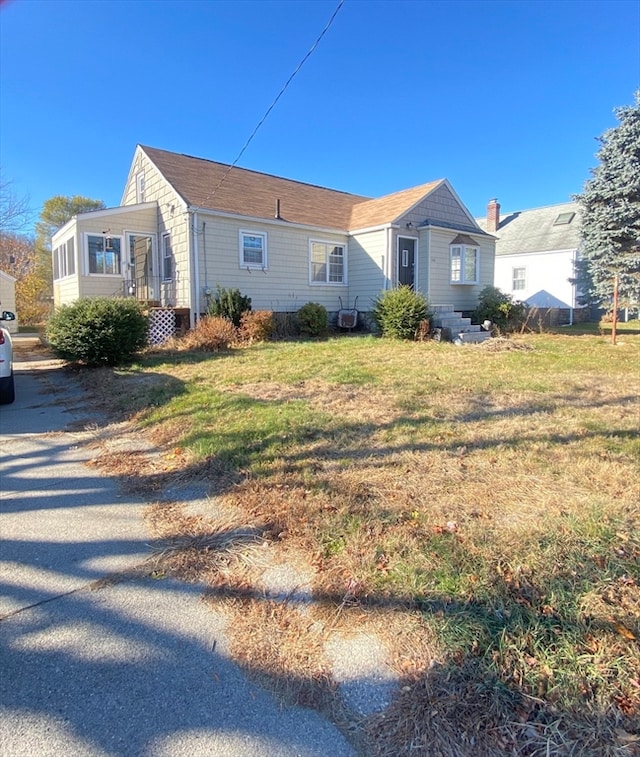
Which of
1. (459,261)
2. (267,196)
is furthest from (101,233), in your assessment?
(459,261)

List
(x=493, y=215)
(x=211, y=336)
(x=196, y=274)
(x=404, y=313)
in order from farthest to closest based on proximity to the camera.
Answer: (x=493, y=215) < (x=196, y=274) < (x=404, y=313) < (x=211, y=336)

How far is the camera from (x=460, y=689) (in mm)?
1659

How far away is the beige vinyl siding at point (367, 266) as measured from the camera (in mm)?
15078

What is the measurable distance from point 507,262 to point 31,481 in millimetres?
27613

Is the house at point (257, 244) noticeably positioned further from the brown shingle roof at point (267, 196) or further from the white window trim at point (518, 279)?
the white window trim at point (518, 279)

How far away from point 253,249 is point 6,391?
28.8 feet

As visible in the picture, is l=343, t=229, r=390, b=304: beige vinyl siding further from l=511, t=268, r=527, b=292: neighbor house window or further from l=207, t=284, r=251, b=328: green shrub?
l=511, t=268, r=527, b=292: neighbor house window

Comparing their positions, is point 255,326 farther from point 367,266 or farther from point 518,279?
point 518,279

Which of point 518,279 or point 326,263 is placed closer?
point 326,263

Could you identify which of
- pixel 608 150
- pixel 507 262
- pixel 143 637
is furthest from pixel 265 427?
pixel 507 262

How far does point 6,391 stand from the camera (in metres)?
6.65

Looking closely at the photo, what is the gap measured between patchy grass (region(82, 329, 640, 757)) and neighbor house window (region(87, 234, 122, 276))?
9580mm

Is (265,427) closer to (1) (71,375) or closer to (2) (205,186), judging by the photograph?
(1) (71,375)

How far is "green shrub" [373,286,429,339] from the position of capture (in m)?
12.7
